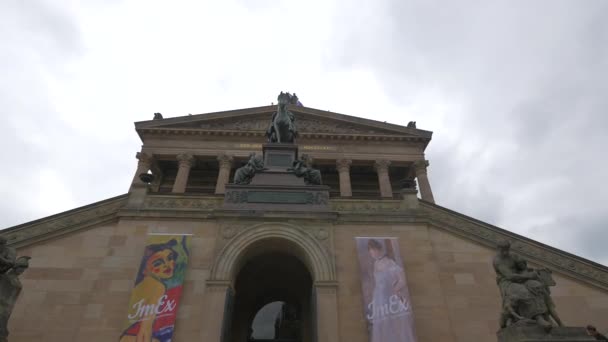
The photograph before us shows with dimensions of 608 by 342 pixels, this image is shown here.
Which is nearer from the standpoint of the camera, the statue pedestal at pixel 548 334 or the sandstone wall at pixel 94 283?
the statue pedestal at pixel 548 334

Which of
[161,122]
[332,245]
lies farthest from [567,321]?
[161,122]

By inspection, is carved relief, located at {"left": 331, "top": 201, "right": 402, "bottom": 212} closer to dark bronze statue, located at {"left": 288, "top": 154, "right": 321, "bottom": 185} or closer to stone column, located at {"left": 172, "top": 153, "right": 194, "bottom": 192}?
dark bronze statue, located at {"left": 288, "top": 154, "right": 321, "bottom": 185}

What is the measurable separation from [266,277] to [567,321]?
10039 millimetres

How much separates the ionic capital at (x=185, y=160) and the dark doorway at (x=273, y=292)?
17769mm

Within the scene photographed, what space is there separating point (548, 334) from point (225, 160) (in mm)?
26534

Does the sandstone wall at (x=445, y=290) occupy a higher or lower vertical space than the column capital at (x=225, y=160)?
lower

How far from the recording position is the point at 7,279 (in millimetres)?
7871

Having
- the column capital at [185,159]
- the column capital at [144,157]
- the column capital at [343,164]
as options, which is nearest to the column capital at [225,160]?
the column capital at [185,159]

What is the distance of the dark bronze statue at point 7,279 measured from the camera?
7.63 metres

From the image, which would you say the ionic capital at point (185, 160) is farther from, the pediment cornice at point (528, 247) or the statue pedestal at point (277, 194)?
the pediment cornice at point (528, 247)

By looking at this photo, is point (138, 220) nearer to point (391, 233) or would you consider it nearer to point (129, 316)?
point (129, 316)

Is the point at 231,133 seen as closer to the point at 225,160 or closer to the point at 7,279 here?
the point at 225,160

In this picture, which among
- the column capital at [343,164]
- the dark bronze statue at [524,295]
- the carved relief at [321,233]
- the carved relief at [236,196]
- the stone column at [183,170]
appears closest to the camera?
the dark bronze statue at [524,295]

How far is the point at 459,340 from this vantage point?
988 centimetres
